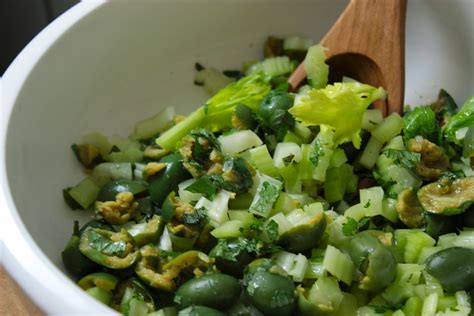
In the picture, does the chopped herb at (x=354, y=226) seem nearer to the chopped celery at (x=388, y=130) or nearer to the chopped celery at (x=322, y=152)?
A: the chopped celery at (x=322, y=152)

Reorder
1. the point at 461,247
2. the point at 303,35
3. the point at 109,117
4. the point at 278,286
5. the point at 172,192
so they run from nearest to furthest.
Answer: the point at 278,286
the point at 461,247
the point at 172,192
the point at 109,117
the point at 303,35

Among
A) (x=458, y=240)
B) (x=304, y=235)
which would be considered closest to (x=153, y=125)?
(x=304, y=235)

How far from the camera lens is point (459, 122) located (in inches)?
65.1

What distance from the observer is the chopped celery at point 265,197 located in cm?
149

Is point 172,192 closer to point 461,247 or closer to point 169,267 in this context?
point 169,267

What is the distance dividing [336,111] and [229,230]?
409 millimetres

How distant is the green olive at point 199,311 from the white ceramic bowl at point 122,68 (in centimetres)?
28

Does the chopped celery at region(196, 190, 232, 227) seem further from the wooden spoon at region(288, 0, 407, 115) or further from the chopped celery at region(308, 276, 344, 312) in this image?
the wooden spoon at region(288, 0, 407, 115)

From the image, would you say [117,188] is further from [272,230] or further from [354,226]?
[354,226]

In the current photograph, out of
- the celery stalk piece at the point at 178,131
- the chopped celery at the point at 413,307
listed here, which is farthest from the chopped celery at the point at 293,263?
the celery stalk piece at the point at 178,131

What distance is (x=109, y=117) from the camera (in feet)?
5.95

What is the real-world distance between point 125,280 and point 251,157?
1.32ft

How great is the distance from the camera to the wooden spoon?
1763mm

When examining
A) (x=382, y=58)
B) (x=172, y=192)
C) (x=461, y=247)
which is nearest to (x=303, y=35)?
(x=382, y=58)
